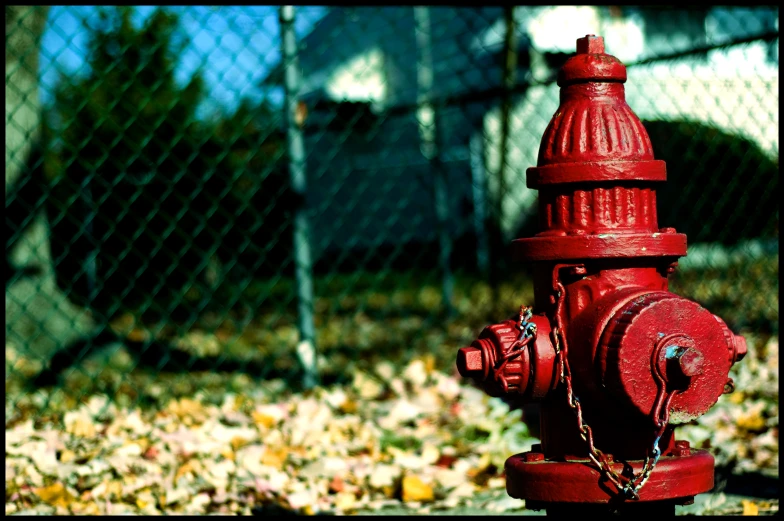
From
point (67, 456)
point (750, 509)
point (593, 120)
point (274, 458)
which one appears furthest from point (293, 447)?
point (593, 120)

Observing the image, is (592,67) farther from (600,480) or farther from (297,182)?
(297,182)

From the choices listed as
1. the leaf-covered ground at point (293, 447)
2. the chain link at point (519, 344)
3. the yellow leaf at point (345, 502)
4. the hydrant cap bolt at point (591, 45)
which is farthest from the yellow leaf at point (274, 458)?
the hydrant cap bolt at point (591, 45)

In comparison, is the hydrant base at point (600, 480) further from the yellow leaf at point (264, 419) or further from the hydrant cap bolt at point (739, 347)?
the yellow leaf at point (264, 419)

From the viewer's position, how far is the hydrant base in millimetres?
1295

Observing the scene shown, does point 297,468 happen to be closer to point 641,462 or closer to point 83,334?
point 641,462

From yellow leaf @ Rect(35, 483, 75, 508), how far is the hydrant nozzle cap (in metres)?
1.65

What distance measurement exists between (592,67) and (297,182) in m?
2.08

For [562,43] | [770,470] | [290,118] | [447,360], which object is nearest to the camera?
[770,470]

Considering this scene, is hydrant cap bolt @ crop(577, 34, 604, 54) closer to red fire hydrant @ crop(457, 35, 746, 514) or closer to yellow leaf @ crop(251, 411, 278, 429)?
red fire hydrant @ crop(457, 35, 746, 514)

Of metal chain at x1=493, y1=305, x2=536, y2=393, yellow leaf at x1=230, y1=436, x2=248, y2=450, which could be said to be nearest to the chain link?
metal chain at x1=493, y1=305, x2=536, y2=393

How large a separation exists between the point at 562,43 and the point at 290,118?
7.75 m

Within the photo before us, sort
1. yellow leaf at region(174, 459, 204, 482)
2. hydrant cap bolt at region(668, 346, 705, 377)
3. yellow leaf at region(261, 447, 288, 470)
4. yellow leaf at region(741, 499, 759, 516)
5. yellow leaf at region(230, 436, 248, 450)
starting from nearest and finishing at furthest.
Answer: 1. hydrant cap bolt at region(668, 346, 705, 377)
2. yellow leaf at region(741, 499, 759, 516)
3. yellow leaf at region(174, 459, 204, 482)
4. yellow leaf at region(261, 447, 288, 470)
5. yellow leaf at region(230, 436, 248, 450)

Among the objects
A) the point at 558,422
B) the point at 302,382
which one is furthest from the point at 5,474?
Result: the point at 558,422

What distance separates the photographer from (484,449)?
264 centimetres
